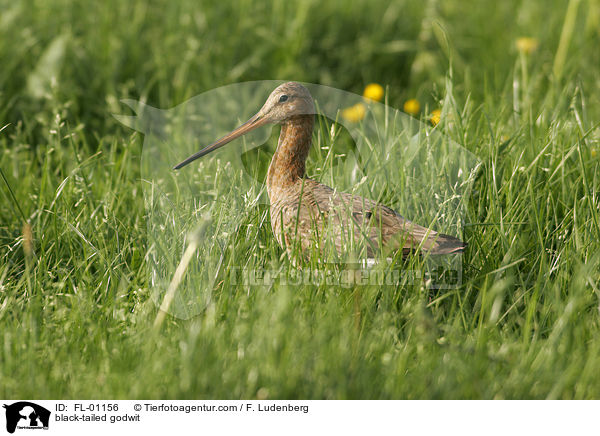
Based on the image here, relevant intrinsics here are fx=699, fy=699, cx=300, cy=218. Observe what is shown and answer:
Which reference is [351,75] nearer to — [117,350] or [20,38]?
[20,38]

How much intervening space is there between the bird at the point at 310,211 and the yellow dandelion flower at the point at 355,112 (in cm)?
79

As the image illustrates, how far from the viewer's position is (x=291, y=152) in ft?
10.8

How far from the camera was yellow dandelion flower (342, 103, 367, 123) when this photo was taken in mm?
4059

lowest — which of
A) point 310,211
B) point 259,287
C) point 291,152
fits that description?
point 259,287

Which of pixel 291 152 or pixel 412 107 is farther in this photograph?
pixel 412 107

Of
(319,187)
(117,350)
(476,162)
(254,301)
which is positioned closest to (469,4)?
(476,162)

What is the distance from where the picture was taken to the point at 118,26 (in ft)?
18.5

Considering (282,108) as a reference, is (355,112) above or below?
below
